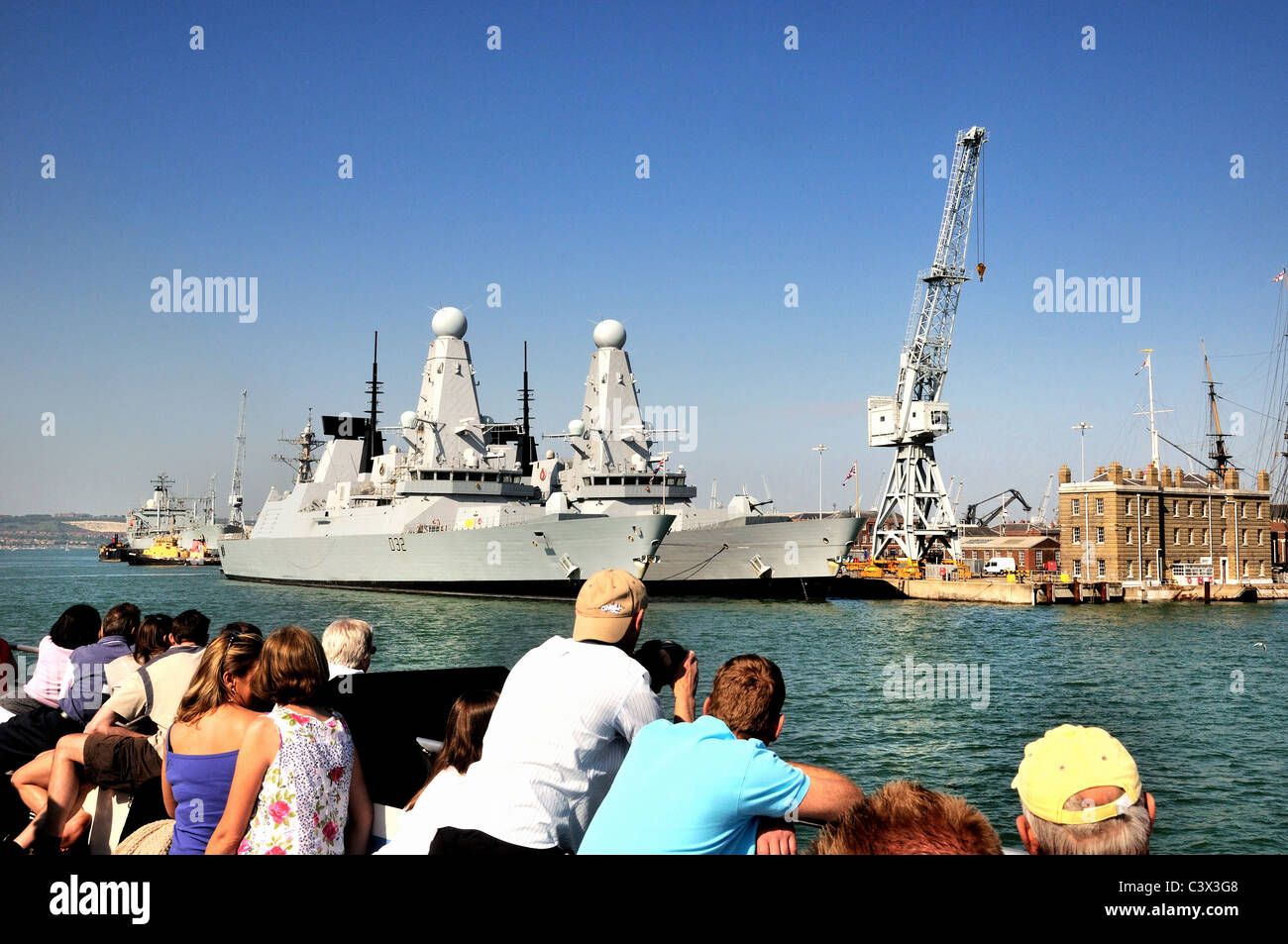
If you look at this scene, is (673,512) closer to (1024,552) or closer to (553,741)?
(1024,552)

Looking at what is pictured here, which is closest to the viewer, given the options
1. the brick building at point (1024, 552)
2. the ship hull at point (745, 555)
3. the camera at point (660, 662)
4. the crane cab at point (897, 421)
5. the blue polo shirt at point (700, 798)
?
the blue polo shirt at point (700, 798)

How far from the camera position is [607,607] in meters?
3.03

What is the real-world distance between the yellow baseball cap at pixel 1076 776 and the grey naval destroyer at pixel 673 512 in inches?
1393

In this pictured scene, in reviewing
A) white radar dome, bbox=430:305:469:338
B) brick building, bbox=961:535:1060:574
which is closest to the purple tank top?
white radar dome, bbox=430:305:469:338

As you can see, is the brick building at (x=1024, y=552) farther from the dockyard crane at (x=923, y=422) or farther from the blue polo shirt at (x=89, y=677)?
the blue polo shirt at (x=89, y=677)

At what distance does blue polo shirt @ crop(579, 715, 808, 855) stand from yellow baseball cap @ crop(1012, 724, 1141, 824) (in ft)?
1.92

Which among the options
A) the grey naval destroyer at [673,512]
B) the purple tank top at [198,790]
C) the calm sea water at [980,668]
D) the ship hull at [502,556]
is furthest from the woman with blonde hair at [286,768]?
the grey naval destroyer at [673,512]

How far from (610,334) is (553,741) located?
48008mm

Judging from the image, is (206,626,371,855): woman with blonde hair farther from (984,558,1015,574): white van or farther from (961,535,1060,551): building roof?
(961,535,1060,551): building roof

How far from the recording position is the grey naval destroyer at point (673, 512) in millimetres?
42875
